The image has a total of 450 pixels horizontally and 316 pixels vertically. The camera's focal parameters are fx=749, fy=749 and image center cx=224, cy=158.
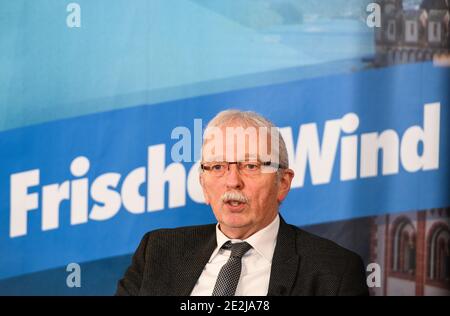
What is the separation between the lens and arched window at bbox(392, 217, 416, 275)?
3.47 m

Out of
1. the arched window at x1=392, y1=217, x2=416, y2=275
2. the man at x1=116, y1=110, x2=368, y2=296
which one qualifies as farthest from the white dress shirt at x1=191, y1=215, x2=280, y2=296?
the arched window at x1=392, y1=217, x2=416, y2=275

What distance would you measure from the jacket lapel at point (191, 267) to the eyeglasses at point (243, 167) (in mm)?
233

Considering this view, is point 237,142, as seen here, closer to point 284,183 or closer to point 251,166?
point 251,166

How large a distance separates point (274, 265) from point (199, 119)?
1.27 metres

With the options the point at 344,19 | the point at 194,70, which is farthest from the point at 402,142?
the point at 194,70

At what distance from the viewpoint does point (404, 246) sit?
11.4 ft

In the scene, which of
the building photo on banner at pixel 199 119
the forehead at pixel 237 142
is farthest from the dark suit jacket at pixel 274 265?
the building photo on banner at pixel 199 119

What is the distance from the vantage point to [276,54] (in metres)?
3.42

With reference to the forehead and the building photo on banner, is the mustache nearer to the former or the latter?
the forehead

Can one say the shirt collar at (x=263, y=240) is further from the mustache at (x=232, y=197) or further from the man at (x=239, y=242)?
the mustache at (x=232, y=197)

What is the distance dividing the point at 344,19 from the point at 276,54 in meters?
0.35

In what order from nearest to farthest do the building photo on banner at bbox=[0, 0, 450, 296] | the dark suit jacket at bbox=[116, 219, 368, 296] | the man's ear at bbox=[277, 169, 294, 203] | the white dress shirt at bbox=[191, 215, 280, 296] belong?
the dark suit jacket at bbox=[116, 219, 368, 296], the white dress shirt at bbox=[191, 215, 280, 296], the man's ear at bbox=[277, 169, 294, 203], the building photo on banner at bbox=[0, 0, 450, 296]
